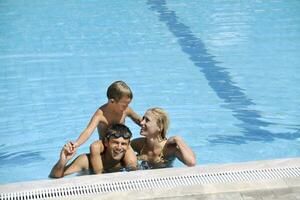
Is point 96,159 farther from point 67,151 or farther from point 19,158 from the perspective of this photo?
point 19,158

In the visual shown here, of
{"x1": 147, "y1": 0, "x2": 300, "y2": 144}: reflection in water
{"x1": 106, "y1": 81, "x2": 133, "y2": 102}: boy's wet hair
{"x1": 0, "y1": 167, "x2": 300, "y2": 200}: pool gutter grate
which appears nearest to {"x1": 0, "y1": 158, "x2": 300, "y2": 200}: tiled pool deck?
{"x1": 0, "y1": 167, "x2": 300, "y2": 200}: pool gutter grate

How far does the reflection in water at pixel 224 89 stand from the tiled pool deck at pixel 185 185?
1789 mm

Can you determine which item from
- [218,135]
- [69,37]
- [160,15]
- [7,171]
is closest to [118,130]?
[7,171]

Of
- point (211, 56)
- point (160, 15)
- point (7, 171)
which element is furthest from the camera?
point (160, 15)

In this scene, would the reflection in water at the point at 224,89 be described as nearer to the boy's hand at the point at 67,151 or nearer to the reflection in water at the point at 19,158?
the reflection in water at the point at 19,158

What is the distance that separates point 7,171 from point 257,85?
3.03 meters

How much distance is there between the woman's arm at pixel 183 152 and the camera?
450 centimetres

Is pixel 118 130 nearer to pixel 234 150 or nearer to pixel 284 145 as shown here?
pixel 234 150

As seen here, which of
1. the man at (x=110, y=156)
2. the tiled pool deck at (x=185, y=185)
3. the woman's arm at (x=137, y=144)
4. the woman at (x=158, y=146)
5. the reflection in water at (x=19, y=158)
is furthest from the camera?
the reflection in water at (x=19, y=158)

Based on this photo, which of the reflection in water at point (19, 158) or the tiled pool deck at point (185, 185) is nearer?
the tiled pool deck at point (185, 185)

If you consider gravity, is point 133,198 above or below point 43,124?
above

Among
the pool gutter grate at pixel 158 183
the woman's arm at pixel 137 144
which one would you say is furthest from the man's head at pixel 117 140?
the pool gutter grate at pixel 158 183

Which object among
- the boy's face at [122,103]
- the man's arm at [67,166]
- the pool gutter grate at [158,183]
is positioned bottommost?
the man's arm at [67,166]

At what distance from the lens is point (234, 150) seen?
5535mm
